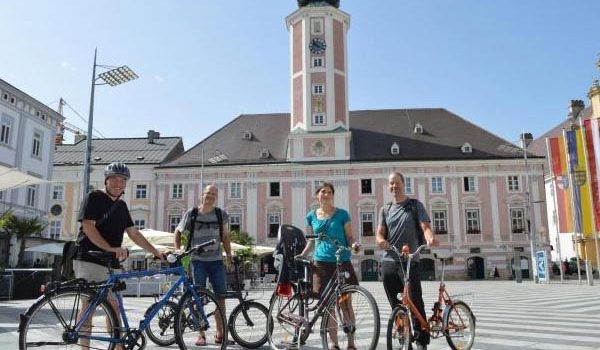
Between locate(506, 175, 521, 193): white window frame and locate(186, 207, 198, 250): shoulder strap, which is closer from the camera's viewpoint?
locate(186, 207, 198, 250): shoulder strap

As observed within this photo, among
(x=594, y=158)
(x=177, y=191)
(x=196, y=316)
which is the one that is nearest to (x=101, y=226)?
(x=196, y=316)

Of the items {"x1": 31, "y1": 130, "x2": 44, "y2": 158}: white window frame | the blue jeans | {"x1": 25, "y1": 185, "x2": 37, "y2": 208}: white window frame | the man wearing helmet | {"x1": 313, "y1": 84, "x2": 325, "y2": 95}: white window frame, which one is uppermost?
{"x1": 313, "y1": 84, "x2": 325, "y2": 95}: white window frame

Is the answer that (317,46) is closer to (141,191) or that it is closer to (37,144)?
(141,191)

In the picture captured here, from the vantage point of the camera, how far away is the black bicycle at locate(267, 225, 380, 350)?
5.16 m

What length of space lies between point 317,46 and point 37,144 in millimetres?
24427

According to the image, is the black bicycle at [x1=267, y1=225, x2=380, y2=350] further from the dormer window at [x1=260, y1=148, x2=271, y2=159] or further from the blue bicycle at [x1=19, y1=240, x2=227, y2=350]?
the dormer window at [x1=260, y1=148, x2=271, y2=159]

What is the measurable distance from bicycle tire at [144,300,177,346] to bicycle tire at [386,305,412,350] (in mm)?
2645

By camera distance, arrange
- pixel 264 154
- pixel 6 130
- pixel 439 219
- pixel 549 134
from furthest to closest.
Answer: pixel 549 134
pixel 264 154
pixel 439 219
pixel 6 130

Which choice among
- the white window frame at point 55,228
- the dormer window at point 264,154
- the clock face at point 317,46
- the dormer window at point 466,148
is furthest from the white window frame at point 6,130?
the dormer window at point 466,148

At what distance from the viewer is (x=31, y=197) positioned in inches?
1268

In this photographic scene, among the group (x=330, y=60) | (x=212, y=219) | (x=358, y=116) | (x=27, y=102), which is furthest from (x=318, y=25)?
(x=212, y=219)

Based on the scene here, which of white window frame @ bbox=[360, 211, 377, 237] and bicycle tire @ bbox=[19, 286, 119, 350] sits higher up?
white window frame @ bbox=[360, 211, 377, 237]

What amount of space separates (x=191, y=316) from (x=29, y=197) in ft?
100

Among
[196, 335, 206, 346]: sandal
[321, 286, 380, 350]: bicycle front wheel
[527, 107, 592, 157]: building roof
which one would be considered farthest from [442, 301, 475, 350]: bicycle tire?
[527, 107, 592, 157]: building roof
